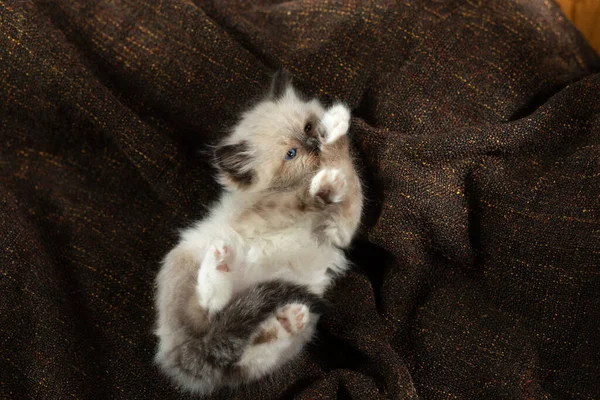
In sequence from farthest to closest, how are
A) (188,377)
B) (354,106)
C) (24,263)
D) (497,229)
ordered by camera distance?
(354,106), (24,263), (497,229), (188,377)

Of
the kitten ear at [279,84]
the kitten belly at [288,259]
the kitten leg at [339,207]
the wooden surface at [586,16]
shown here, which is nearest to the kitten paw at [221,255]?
the kitten belly at [288,259]

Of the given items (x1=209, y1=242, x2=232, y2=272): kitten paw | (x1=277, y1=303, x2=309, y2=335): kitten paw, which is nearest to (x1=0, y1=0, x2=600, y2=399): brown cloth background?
(x1=277, y1=303, x2=309, y2=335): kitten paw

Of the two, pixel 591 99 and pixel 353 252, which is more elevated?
pixel 591 99

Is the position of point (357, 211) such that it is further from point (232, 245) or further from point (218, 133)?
point (218, 133)

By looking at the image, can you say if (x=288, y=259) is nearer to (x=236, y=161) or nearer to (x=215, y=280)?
(x=215, y=280)

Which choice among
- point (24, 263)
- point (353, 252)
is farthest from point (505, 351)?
point (24, 263)

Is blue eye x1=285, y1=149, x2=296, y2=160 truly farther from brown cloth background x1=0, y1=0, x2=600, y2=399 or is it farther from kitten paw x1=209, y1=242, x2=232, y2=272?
kitten paw x1=209, y1=242, x2=232, y2=272

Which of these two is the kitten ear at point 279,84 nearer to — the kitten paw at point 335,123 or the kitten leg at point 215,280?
the kitten paw at point 335,123
